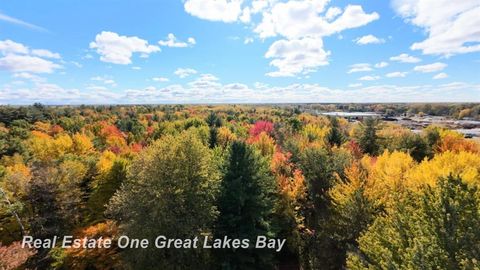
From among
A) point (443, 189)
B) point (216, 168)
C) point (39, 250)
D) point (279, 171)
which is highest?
point (443, 189)

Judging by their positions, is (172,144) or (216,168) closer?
(172,144)

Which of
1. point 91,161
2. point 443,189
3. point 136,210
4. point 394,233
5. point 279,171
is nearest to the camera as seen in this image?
point 443,189

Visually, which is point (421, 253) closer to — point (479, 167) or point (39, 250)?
point (479, 167)

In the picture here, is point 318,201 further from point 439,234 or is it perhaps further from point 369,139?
point 369,139

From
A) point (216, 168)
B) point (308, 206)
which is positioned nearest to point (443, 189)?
point (216, 168)

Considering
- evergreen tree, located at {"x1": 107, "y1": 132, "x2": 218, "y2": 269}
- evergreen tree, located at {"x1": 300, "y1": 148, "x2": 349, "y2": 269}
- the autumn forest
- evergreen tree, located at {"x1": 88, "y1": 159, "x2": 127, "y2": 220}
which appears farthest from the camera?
evergreen tree, located at {"x1": 88, "y1": 159, "x2": 127, "y2": 220}

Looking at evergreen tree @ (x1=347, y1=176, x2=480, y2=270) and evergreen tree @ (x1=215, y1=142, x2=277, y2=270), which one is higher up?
evergreen tree @ (x1=347, y1=176, x2=480, y2=270)

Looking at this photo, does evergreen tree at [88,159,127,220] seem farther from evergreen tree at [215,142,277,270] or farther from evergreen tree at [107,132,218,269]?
evergreen tree at [215,142,277,270]

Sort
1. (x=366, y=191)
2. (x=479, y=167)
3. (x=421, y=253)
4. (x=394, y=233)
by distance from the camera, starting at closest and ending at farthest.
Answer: (x=421, y=253), (x=394, y=233), (x=366, y=191), (x=479, y=167)

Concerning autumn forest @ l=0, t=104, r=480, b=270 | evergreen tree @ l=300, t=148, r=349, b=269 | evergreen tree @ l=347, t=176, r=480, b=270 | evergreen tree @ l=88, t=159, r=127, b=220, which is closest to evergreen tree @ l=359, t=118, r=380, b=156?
autumn forest @ l=0, t=104, r=480, b=270
